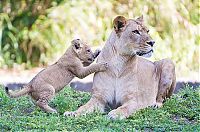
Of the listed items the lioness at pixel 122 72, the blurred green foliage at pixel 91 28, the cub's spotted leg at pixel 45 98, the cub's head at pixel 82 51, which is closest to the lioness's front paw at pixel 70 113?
the lioness at pixel 122 72

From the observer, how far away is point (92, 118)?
7.04 metres

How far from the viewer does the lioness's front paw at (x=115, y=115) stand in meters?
7.04

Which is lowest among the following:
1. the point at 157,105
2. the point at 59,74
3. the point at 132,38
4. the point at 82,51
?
the point at 157,105

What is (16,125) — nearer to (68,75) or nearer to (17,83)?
(68,75)

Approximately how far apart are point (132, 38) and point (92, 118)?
3.13ft

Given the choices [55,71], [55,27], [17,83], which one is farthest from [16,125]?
[55,27]

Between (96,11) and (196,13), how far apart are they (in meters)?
1.94

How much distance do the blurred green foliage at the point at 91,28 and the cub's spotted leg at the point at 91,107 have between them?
19.5ft

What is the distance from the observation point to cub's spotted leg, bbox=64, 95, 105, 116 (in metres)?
7.24

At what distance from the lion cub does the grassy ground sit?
0.61 feet

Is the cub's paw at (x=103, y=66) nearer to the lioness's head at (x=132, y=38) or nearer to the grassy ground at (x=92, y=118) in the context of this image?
the lioness's head at (x=132, y=38)

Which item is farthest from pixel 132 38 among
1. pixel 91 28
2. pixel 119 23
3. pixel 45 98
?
pixel 91 28

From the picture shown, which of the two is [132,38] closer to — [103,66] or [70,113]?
[103,66]

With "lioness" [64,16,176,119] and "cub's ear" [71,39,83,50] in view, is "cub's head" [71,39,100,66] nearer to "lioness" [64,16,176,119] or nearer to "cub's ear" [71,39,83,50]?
"cub's ear" [71,39,83,50]
